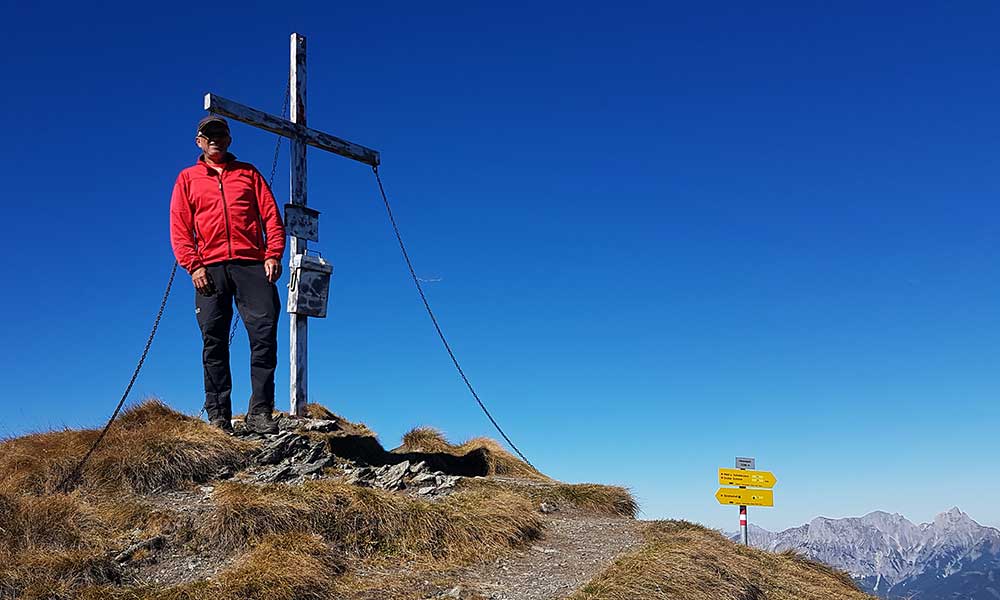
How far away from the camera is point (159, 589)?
602cm

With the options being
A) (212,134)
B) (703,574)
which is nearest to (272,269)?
(212,134)

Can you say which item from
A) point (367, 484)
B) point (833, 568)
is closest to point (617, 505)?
point (833, 568)

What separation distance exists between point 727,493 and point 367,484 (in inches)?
336

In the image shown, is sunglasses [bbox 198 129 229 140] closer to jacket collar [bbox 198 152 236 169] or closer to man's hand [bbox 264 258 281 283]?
jacket collar [bbox 198 152 236 169]

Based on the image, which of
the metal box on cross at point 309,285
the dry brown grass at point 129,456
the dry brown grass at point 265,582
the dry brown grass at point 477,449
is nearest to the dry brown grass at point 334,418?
the dry brown grass at point 477,449

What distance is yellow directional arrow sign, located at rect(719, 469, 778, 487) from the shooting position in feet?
47.4

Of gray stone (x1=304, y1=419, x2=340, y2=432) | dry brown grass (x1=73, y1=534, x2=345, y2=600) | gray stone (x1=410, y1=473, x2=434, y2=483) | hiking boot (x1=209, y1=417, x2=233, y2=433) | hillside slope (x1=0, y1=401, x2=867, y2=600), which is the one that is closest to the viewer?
dry brown grass (x1=73, y1=534, x2=345, y2=600)

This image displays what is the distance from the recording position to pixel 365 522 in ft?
24.8

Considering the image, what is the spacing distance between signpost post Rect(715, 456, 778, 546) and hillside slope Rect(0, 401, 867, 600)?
3814 millimetres

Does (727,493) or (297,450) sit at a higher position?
(297,450)

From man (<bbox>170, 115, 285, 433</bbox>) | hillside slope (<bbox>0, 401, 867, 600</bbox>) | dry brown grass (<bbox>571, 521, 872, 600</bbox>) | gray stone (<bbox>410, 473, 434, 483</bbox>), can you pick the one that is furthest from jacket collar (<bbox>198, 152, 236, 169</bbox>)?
dry brown grass (<bbox>571, 521, 872, 600</bbox>)

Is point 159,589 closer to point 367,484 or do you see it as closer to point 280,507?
point 280,507

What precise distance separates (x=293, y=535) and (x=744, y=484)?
10.5 meters

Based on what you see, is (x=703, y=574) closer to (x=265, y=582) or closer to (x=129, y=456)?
(x=265, y=582)
